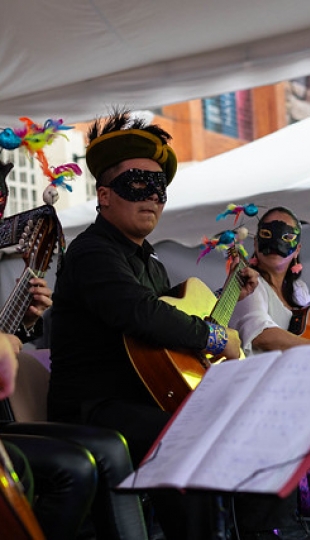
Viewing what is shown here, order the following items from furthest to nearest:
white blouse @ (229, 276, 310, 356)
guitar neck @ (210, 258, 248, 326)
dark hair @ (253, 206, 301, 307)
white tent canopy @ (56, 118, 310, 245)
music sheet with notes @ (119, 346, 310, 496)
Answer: white tent canopy @ (56, 118, 310, 245) < dark hair @ (253, 206, 301, 307) < white blouse @ (229, 276, 310, 356) < guitar neck @ (210, 258, 248, 326) < music sheet with notes @ (119, 346, 310, 496)

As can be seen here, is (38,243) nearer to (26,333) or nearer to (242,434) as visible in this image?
(26,333)

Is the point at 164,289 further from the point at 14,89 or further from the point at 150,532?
the point at 14,89

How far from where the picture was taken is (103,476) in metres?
2.61

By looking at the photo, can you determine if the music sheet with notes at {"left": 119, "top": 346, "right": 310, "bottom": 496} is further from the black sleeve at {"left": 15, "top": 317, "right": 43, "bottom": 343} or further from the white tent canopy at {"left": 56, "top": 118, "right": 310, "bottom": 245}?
the white tent canopy at {"left": 56, "top": 118, "right": 310, "bottom": 245}

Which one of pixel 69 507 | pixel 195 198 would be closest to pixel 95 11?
pixel 195 198

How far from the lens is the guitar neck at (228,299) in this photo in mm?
3648

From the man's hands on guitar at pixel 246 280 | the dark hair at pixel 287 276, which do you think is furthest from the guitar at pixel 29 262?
the dark hair at pixel 287 276

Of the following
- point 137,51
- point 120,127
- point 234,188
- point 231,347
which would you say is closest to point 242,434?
point 231,347

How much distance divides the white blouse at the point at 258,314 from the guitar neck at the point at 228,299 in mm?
130

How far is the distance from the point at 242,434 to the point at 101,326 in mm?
1486

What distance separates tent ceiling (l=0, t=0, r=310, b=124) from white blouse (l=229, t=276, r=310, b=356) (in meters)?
1.41

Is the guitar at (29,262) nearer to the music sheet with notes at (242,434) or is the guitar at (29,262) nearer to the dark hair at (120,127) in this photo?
the dark hair at (120,127)

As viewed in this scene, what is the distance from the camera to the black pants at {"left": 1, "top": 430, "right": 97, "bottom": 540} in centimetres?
240

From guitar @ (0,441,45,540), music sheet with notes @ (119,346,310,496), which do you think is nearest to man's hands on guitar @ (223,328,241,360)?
music sheet with notes @ (119,346,310,496)
